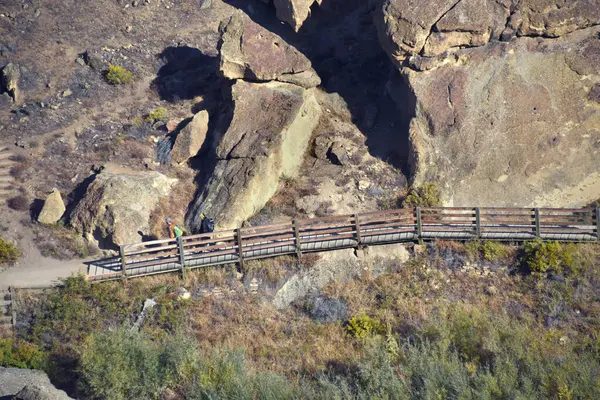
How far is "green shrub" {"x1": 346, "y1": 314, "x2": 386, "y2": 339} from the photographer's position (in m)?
20.5

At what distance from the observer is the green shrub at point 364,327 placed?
2051cm

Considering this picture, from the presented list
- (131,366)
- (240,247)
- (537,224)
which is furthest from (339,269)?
(131,366)

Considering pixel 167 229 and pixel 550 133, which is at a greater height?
pixel 550 133

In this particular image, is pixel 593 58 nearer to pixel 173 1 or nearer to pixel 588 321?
pixel 588 321

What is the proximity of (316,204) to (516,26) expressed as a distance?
31.6ft

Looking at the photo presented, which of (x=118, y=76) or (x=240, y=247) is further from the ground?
(x=118, y=76)

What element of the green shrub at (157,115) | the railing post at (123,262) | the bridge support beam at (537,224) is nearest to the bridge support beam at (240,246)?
the railing post at (123,262)

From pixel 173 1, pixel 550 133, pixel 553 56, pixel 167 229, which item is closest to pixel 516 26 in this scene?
pixel 553 56

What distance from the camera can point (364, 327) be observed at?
20656 mm

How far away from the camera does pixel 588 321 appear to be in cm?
2048

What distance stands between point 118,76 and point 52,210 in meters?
8.54

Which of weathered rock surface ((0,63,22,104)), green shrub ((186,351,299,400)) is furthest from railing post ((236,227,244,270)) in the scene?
weathered rock surface ((0,63,22,104))

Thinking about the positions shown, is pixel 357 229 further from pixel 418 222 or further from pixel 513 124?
pixel 513 124

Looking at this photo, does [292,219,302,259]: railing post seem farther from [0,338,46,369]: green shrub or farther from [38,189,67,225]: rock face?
[38,189,67,225]: rock face
